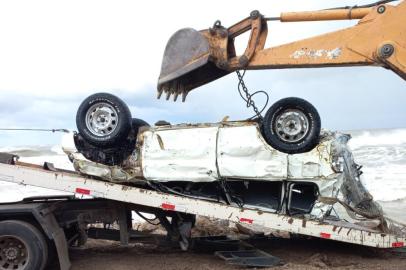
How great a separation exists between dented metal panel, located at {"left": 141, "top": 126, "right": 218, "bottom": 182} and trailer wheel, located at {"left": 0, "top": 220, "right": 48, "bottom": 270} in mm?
1464

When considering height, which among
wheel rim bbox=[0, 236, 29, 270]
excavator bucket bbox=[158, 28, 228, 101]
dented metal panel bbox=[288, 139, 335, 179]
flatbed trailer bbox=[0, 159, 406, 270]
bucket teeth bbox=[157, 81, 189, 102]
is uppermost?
excavator bucket bbox=[158, 28, 228, 101]

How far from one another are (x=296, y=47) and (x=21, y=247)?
406 centimetres

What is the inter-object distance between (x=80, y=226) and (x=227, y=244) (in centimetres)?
207

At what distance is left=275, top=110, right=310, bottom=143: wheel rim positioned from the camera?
20.1ft

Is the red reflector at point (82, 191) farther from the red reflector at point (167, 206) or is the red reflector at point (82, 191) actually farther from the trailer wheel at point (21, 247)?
the red reflector at point (167, 206)

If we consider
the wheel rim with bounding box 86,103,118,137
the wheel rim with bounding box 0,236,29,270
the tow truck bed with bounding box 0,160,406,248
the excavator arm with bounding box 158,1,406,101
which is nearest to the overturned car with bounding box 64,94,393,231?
the wheel rim with bounding box 86,103,118,137

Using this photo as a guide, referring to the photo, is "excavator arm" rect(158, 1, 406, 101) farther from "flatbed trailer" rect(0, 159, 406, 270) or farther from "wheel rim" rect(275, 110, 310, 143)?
"flatbed trailer" rect(0, 159, 406, 270)

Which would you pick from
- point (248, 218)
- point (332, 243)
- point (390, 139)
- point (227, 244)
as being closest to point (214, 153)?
point (248, 218)

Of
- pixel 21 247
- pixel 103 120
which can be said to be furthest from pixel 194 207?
pixel 21 247

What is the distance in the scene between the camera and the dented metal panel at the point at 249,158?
6031mm

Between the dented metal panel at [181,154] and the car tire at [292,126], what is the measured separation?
68cm

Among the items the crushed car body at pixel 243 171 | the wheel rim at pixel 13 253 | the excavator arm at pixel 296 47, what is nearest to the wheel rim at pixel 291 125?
the crushed car body at pixel 243 171

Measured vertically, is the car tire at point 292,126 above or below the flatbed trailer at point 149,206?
above

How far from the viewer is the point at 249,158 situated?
609 cm
